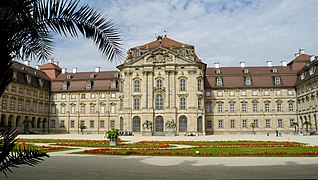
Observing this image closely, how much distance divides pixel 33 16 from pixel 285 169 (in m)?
9.24

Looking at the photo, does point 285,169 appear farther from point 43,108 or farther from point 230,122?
point 43,108

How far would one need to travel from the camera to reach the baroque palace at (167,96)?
178 feet

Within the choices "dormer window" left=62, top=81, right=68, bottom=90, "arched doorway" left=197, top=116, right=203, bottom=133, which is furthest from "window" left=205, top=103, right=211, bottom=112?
"dormer window" left=62, top=81, right=68, bottom=90

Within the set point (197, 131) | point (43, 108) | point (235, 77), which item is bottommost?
point (197, 131)

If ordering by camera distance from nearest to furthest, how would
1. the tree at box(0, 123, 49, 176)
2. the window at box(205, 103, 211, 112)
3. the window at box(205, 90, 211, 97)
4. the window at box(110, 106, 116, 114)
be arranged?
the tree at box(0, 123, 49, 176), the window at box(205, 103, 211, 112), the window at box(205, 90, 211, 97), the window at box(110, 106, 116, 114)

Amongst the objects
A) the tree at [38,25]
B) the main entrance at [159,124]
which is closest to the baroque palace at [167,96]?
the main entrance at [159,124]

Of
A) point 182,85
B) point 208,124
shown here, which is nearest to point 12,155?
point 182,85

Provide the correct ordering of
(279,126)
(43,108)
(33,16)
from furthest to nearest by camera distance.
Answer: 1. (43,108)
2. (279,126)
3. (33,16)

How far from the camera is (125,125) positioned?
180ft

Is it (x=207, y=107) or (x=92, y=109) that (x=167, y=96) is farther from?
(x=92, y=109)

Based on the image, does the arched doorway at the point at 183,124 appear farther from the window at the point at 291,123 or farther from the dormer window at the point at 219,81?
the window at the point at 291,123

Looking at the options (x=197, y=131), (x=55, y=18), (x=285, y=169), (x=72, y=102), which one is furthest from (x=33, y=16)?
(x=72, y=102)

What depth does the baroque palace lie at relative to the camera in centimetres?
5428

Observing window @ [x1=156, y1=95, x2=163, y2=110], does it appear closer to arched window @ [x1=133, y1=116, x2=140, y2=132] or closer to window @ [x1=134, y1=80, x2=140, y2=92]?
window @ [x1=134, y1=80, x2=140, y2=92]
